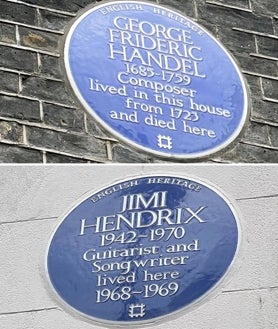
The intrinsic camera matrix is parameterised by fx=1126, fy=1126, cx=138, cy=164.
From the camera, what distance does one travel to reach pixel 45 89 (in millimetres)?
6371

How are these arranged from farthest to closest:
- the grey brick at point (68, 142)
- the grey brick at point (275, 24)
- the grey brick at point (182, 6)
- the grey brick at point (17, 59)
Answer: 1. the grey brick at point (275, 24)
2. the grey brick at point (182, 6)
3. the grey brick at point (17, 59)
4. the grey brick at point (68, 142)

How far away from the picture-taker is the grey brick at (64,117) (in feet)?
20.6

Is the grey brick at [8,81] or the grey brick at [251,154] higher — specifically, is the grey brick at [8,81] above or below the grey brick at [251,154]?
above

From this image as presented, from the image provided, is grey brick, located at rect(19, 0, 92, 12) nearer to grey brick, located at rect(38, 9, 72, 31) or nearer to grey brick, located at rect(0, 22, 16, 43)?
grey brick, located at rect(38, 9, 72, 31)

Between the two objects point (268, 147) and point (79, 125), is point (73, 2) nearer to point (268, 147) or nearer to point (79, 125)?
point (79, 125)

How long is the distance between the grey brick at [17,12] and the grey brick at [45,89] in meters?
0.42

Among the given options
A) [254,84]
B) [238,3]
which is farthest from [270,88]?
[238,3]

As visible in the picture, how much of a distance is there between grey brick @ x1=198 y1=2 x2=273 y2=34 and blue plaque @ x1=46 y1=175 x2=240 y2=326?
1.40 m

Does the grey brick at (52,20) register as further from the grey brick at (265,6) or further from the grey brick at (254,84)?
the grey brick at (265,6)

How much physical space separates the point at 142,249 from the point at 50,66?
1296mm

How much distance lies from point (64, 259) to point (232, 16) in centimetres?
220

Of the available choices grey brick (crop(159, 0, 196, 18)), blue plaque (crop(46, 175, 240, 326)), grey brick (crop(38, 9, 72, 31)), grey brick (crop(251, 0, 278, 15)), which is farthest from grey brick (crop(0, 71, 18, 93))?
grey brick (crop(251, 0, 278, 15))

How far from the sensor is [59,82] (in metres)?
6.41

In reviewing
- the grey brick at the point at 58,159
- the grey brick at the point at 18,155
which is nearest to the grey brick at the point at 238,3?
the grey brick at the point at 58,159
